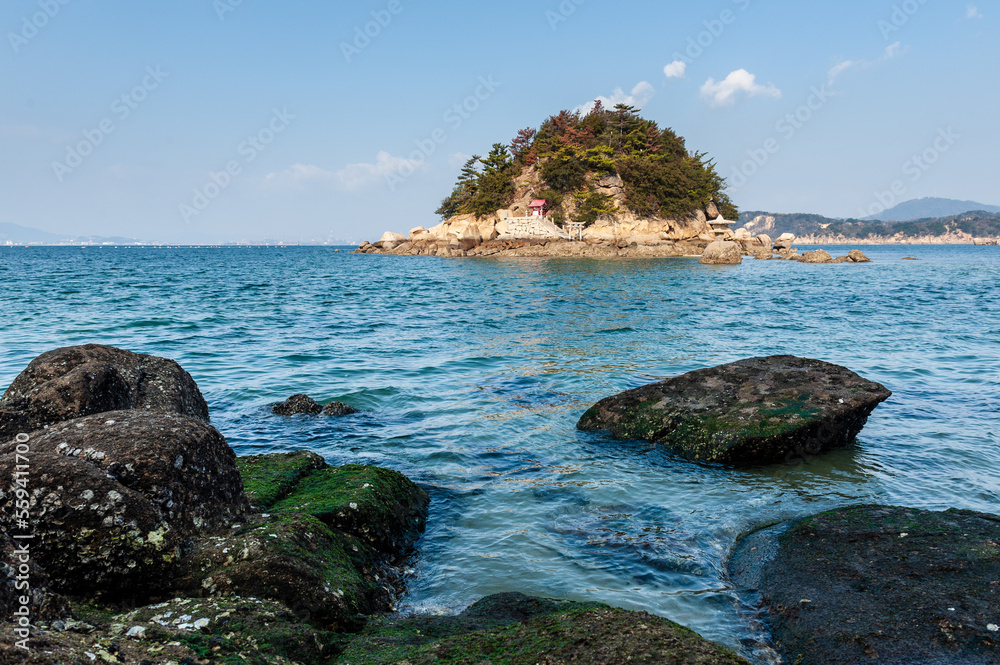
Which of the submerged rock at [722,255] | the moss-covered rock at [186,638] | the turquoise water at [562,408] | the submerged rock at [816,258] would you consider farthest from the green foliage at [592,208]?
the moss-covered rock at [186,638]

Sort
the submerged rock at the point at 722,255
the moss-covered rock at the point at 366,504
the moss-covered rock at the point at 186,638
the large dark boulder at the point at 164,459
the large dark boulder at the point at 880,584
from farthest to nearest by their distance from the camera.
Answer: the submerged rock at the point at 722,255, the moss-covered rock at the point at 366,504, the large dark boulder at the point at 164,459, the large dark boulder at the point at 880,584, the moss-covered rock at the point at 186,638

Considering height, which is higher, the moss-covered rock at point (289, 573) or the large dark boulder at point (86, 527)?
the large dark boulder at point (86, 527)

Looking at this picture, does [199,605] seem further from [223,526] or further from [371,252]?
[371,252]

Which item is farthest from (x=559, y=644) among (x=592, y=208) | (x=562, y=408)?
(x=592, y=208)

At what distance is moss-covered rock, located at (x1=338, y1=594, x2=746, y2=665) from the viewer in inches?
120

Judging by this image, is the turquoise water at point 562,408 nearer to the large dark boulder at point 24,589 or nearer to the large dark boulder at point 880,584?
the large dark boulder at point 880,584

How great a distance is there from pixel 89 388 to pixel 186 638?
476 cm

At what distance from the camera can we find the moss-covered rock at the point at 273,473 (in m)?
5.73

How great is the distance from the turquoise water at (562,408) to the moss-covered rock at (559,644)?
1348 millimetres

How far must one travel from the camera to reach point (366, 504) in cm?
566

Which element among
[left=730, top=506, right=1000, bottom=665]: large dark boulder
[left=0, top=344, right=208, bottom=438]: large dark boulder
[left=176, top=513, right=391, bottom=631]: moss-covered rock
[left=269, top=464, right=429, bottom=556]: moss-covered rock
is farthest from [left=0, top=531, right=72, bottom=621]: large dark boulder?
[left=730, top=506, right=1000, bottom=665]: large dark boulder

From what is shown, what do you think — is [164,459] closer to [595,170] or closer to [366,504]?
[366,504]

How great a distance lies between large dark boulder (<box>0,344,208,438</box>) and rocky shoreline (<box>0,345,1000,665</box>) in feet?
0.12

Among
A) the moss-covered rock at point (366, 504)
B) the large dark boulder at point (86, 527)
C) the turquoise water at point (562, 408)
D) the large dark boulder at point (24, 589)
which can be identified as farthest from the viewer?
the turquoise water at point (562, 408)
